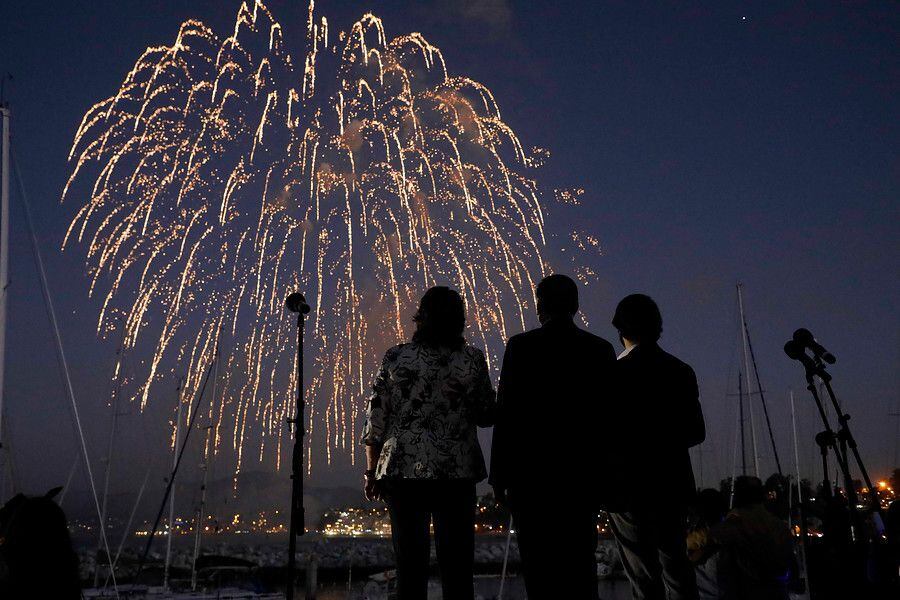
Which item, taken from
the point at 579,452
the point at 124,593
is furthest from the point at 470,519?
the point at 124,593

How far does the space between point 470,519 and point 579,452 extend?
84cm

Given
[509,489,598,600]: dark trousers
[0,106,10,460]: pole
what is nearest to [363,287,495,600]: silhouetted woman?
[509,489,598,600]: dark trousers

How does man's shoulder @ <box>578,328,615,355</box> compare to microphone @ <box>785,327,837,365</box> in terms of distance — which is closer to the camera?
man's shoulder @ <box>578,328,615,355</box>

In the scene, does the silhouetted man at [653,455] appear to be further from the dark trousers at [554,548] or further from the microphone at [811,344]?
the microphone at [811,344]

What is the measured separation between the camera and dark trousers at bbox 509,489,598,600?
12.6 feet

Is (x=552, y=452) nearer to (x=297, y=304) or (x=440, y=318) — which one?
(x=440, y=318)

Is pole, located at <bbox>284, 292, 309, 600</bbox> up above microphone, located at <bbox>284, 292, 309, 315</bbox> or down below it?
below

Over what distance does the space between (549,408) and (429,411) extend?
0.80 metres

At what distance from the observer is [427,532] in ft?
14.2

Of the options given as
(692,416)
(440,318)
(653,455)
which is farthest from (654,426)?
(440,318)

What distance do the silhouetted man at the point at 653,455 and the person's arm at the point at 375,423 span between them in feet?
4.34

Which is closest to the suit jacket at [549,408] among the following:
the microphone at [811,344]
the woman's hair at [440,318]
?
the woman's hair at [440,318]

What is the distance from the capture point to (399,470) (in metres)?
4.32

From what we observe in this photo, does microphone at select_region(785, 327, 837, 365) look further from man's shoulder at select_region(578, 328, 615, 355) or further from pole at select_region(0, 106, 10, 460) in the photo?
pole at select_region(0, 106, 10, 460)
